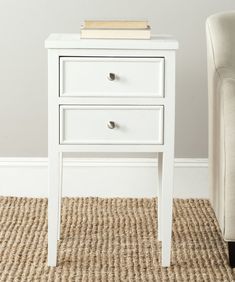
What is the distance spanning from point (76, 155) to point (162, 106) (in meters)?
0.84

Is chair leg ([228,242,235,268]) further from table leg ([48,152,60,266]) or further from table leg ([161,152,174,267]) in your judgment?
table leg ([48,152,60,266])

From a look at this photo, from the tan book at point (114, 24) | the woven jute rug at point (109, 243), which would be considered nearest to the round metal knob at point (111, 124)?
the tan book at point (114, 24)

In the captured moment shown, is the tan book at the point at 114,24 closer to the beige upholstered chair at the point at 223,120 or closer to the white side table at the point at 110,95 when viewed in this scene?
the white side table at the point at 110,95

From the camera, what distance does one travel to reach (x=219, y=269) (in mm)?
2379

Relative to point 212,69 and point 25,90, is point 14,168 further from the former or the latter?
point 212,69

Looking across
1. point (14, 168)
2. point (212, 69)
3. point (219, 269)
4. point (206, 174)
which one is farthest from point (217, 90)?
point (14, 168)

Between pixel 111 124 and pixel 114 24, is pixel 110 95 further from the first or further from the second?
pixel 114 24

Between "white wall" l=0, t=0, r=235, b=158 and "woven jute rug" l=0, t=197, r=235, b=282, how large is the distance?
0.93 feet

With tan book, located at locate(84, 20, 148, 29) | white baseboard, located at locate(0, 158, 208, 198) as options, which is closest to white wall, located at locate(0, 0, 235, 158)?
white baseboard, located at locate(0, 158, 208, 198)

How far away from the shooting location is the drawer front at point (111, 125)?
2.32m

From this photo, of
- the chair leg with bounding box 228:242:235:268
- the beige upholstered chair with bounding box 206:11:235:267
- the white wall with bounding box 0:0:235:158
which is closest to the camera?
the beige upholstered chair with bounding box 206:11:235:267

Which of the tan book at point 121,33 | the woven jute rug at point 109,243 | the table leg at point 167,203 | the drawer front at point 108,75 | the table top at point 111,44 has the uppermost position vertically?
the tan book at point 121,33

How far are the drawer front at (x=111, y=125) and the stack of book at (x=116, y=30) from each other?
207mm

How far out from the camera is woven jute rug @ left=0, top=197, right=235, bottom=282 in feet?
7.68
